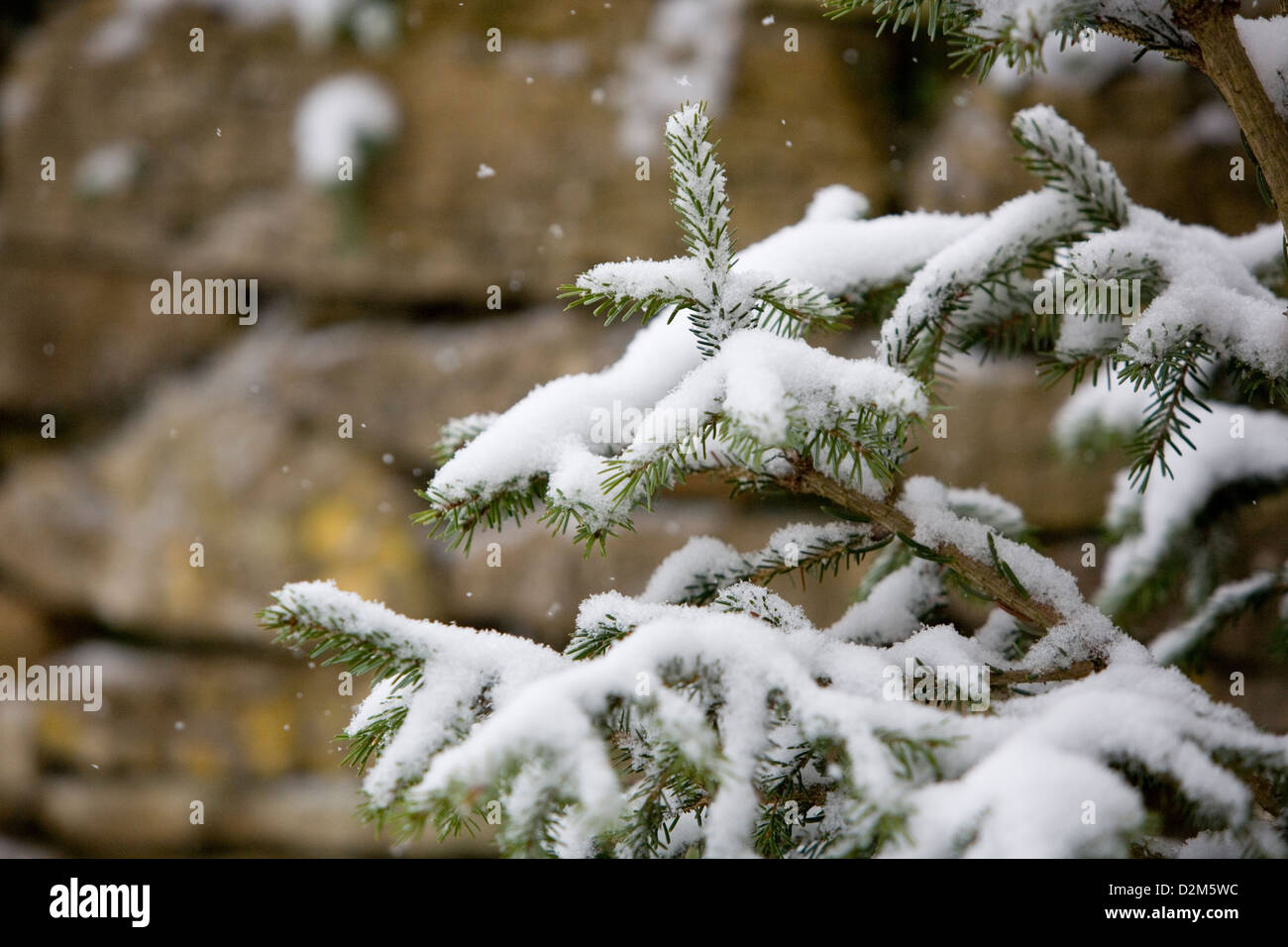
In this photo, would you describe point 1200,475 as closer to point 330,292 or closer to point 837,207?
point 837,207

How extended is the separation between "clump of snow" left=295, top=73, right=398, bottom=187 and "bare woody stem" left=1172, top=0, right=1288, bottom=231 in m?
1.86

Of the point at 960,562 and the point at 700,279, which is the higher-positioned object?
the point at 700,279

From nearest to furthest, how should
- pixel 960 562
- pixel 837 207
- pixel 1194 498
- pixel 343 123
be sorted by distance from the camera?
pixel 960 562, pixel 837 207, pixel 1194 498, pixel 343 123

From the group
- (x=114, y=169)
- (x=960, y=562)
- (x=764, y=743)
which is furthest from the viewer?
(x=114, y=169)

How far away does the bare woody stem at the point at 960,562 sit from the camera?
60 centimetres

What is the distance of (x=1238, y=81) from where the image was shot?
0.51 metres

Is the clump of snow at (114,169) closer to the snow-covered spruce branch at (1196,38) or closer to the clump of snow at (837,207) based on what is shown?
the clump of snow at (837,207)

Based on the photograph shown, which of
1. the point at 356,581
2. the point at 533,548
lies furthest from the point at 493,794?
the point at 356,581

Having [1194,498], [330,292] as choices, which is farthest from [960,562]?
[330,292]

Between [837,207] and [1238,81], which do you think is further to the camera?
[837,207]

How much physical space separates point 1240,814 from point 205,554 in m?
2.17

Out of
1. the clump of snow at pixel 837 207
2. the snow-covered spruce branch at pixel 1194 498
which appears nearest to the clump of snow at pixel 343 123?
the clump of snow at pixel 837 207

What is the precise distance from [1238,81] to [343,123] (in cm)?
193

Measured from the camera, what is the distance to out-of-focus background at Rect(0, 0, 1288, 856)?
192 cm
